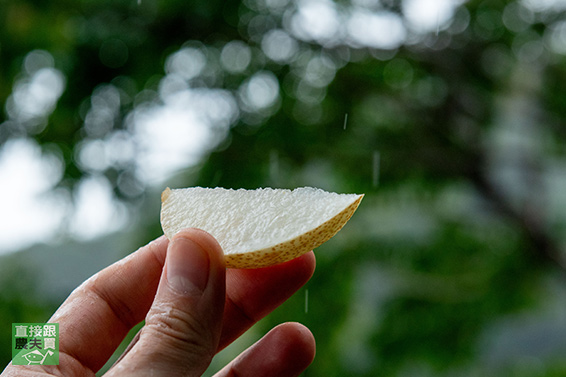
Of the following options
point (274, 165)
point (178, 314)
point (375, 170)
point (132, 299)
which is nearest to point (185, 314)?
point (178, 314)

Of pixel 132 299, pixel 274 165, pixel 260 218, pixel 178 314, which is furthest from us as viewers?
pixel 274 165

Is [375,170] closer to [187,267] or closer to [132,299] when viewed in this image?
[132,299]

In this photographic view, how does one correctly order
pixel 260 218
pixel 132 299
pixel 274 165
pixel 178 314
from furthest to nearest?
pixel 274 165
pixel 132 299
pixel 260 218
pixel 178 314

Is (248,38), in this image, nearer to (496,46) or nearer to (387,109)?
(387,109)

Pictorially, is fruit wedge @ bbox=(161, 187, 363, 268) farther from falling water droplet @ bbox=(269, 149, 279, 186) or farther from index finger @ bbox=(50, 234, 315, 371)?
falling water droplet @ bbox=(269, 149, 279, 186)

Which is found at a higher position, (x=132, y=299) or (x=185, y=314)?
(x=185, y=314)

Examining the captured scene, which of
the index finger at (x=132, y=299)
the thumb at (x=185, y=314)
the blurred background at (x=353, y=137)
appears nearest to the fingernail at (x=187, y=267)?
the thumb at (x=185, y=314)

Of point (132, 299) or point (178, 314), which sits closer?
point (178, 314)

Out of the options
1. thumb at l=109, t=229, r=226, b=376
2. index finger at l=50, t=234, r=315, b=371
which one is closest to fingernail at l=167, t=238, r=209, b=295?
thumb at l=109, t=229, r=226, b=376

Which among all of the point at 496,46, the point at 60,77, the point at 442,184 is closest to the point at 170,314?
the point at 60,77
